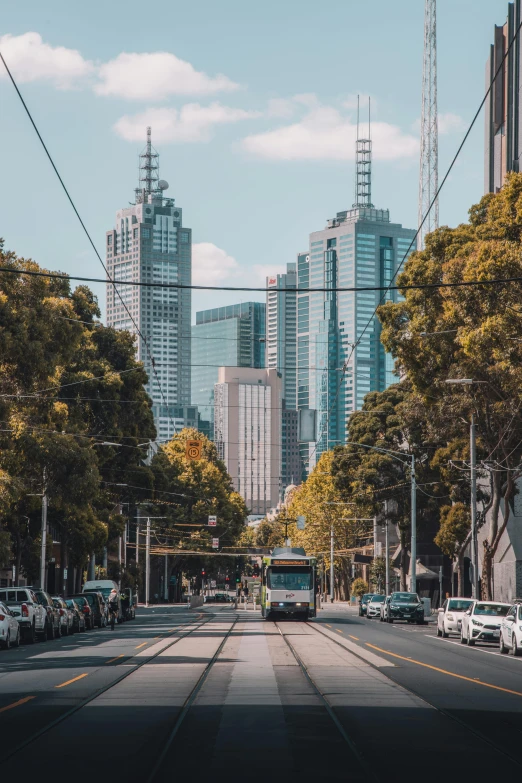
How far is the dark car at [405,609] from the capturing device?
57.3 metres

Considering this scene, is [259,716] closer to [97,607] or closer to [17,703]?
[17,703]

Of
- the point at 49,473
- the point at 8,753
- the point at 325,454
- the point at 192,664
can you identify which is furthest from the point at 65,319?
the point at 325,454

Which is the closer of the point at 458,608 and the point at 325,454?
the point at 458,608

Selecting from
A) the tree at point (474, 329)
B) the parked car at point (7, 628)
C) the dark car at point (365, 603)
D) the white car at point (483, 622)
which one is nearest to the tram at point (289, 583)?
the tree at point (474, 329)

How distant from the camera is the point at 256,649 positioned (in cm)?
3161

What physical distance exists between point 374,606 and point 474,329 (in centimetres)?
3345

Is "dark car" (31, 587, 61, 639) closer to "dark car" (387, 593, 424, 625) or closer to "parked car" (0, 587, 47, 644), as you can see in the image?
"parked car" (0, 587, 47, 644)

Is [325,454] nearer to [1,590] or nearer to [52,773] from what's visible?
[1,590]

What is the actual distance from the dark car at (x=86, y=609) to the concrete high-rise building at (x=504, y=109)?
30.7m

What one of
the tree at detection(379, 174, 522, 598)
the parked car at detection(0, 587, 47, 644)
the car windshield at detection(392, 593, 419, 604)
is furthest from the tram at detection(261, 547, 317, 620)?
the parked car at detection(0, 587, 47, 644)

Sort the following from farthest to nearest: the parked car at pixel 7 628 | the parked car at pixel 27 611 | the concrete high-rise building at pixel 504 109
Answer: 1. the concrete high-rise building at pixel 504 109
2. the parked car at pixel 27 611
3. the parked car at pixel 7 628

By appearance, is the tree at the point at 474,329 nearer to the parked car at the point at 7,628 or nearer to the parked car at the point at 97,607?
the parked car at the point at 7,628

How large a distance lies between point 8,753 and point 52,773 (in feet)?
4.92

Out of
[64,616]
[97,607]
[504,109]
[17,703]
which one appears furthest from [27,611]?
[504,109]
